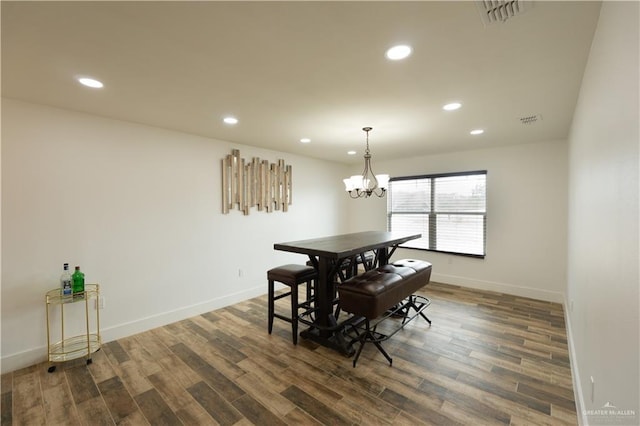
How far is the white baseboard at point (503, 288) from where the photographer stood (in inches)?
160

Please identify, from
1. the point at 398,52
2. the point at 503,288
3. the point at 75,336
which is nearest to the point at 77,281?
the point at 75,336

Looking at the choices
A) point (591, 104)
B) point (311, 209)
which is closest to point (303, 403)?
point (591, 104)

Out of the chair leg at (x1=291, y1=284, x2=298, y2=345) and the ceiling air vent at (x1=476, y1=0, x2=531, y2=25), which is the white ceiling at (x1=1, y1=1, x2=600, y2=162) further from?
the chair leg at (x1=291, y1=284, x2=298, y2=345)

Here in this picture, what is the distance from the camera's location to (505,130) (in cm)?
349

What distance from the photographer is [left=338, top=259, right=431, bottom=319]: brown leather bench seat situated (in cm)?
238

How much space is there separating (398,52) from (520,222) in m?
3.85

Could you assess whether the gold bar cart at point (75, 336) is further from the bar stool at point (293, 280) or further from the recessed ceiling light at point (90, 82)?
the recessed ceiling light at point (90, 82)

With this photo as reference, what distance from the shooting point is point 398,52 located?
1.72 metres

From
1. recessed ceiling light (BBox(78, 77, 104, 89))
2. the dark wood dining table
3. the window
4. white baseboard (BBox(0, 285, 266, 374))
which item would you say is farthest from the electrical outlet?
the window

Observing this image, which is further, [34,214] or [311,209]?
[311,209]

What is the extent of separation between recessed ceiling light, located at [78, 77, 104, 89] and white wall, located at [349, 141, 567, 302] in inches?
190

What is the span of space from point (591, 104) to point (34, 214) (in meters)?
4.42

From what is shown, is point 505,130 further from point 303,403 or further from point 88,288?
point 88,288

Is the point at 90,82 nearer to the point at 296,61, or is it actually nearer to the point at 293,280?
the point at 296,61
